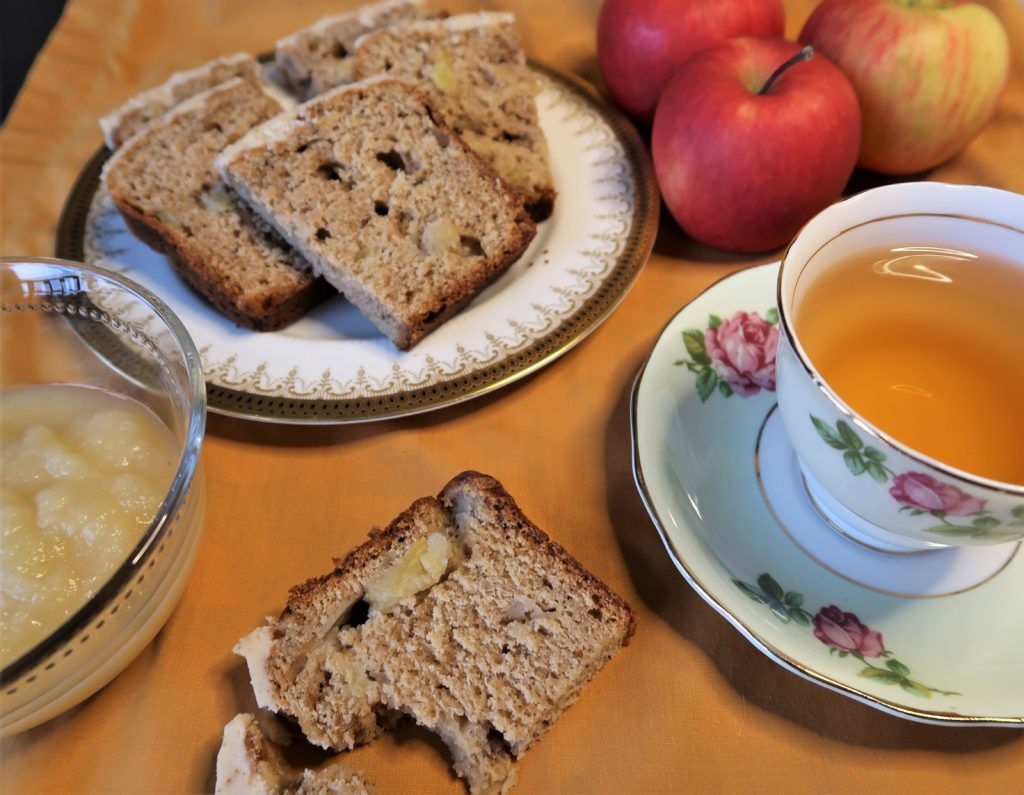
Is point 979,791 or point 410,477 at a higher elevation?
point 410,477

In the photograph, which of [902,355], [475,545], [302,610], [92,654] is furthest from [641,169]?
[92,654]

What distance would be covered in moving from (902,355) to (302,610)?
33.1 inches

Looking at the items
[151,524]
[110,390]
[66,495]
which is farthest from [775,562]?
[110,390]

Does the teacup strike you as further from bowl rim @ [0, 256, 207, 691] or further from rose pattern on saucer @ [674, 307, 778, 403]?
bowl rim @ [0, 256, 207, 691]

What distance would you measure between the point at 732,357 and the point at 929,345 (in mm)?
266

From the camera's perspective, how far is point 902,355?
99 cm

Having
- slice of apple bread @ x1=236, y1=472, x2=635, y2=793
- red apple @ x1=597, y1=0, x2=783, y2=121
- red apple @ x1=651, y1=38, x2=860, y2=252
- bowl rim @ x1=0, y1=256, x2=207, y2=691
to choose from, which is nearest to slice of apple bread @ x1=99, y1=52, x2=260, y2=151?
bowl rim @ x1=0, y1=256, x2=207, y2=691

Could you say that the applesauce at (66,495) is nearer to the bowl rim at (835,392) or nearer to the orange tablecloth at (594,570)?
the orange tablecloth at (594,570)

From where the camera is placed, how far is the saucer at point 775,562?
859mm

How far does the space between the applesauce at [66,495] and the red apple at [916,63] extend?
137 centimetres

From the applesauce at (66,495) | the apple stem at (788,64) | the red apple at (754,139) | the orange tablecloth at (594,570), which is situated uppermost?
the apple stem at (788,64)

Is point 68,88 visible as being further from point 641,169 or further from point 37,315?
point 641,169

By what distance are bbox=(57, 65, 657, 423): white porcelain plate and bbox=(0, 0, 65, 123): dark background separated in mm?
593

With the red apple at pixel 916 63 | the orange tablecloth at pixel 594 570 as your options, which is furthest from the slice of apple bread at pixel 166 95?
the red apple at pixel 916 63
